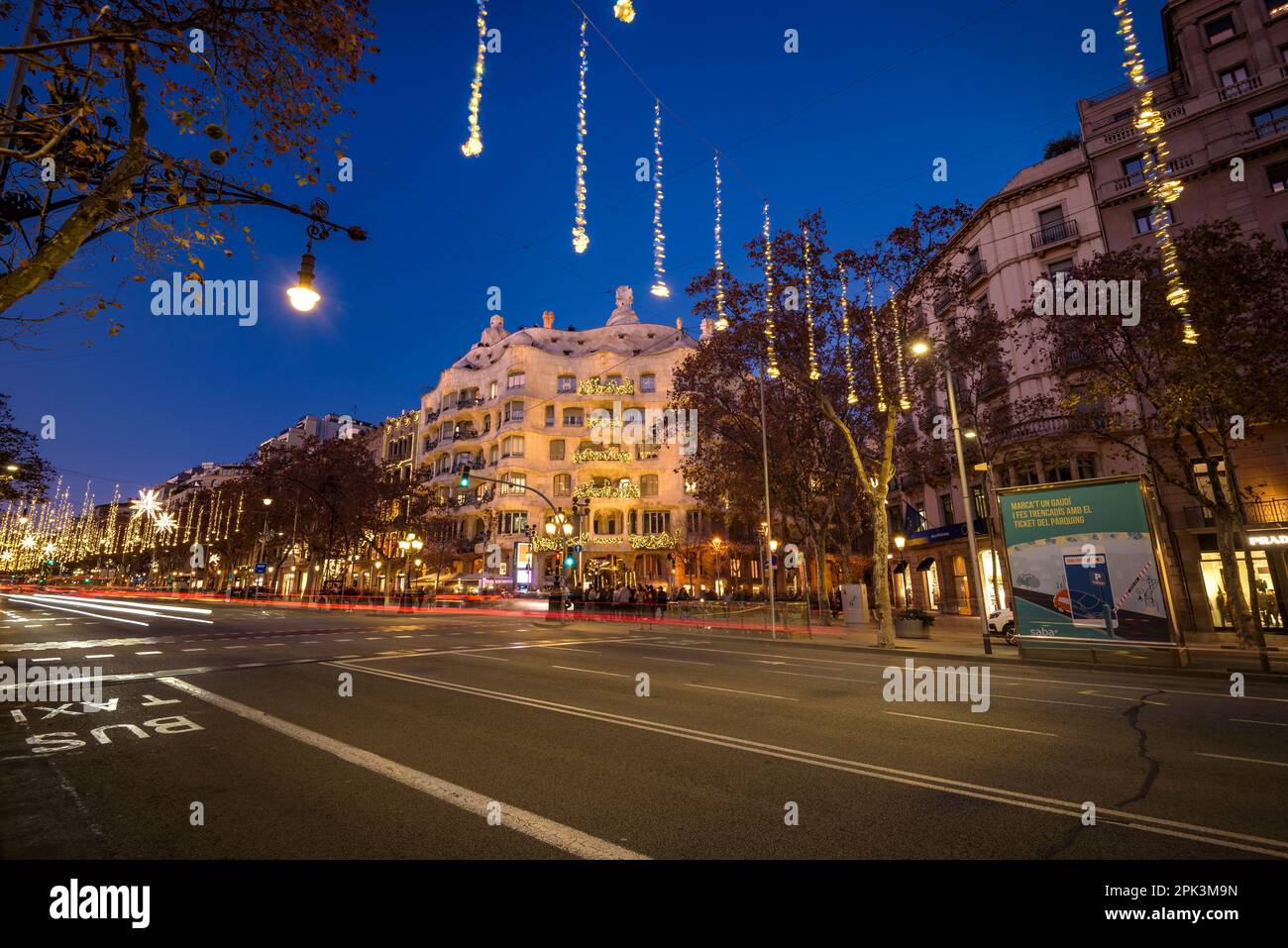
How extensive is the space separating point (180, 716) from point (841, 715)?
8811mm

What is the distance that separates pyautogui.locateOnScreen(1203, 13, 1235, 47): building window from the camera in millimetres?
Answer: 25125

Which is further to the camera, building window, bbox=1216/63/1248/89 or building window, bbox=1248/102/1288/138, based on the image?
building window, bbox=1216/63/1248/89

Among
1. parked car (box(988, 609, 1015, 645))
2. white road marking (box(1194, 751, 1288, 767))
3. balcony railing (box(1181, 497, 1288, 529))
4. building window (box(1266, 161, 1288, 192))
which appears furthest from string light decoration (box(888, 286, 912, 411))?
A: building window (box(1266, 161, 1288, 192))

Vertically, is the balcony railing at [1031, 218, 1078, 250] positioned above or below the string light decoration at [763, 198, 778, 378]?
above

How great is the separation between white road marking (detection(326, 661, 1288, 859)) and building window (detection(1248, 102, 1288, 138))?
3334 cm

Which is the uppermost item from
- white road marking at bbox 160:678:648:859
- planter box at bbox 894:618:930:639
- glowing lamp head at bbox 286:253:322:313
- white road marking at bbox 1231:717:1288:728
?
glowing lamp head at bbox 286:253:322:313

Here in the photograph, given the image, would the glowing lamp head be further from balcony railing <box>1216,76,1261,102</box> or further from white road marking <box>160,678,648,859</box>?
balcony railing <box>1216,76,1261,102</box>

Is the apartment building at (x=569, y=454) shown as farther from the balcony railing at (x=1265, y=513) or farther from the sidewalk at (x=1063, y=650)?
the balcony railing at (x=1265, y=513)

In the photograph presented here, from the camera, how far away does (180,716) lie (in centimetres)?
742

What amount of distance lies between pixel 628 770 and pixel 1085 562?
13590 mm
